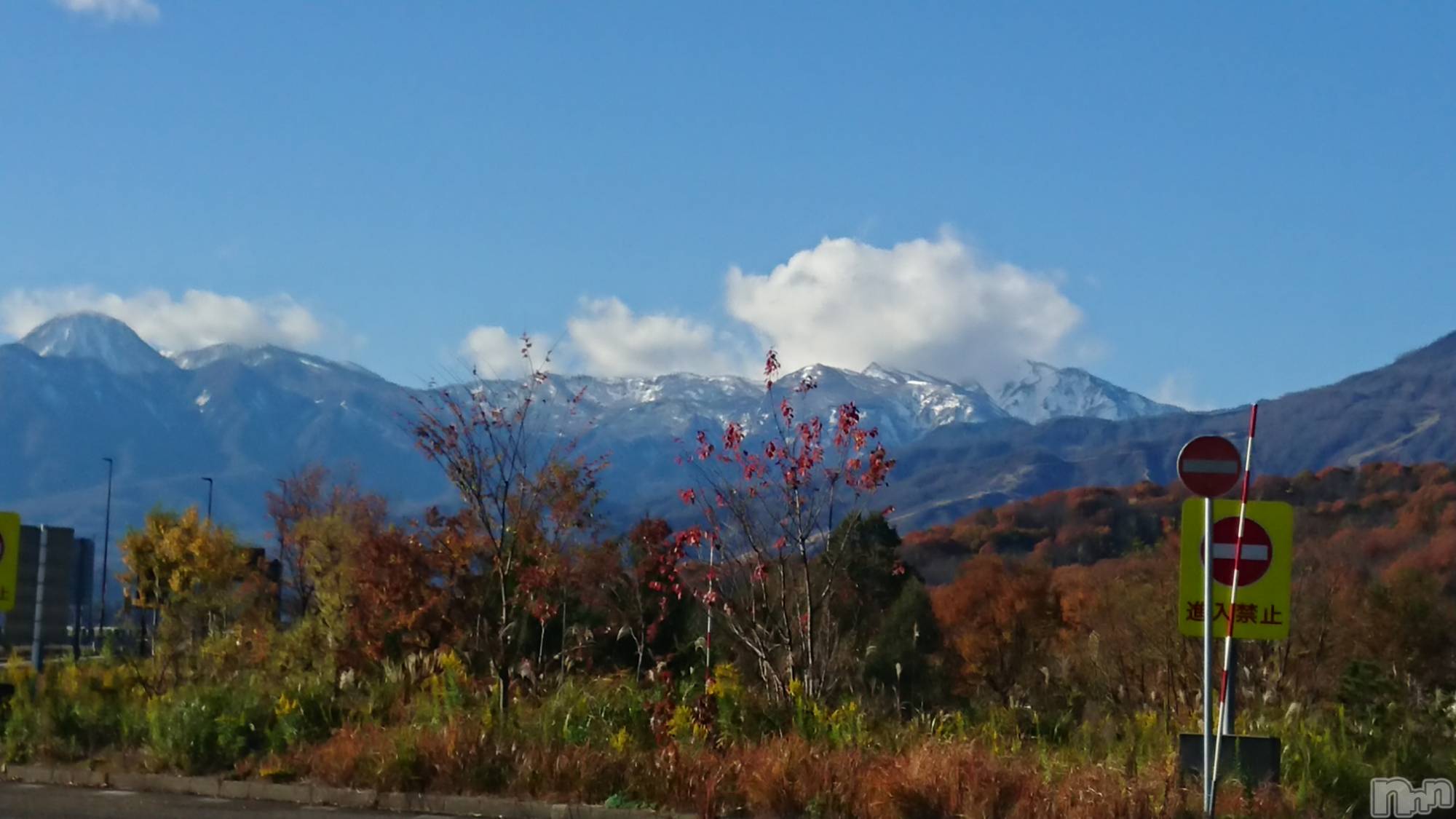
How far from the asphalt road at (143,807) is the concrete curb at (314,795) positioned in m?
0.16

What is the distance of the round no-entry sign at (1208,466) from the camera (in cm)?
1087

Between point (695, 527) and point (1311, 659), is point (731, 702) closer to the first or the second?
point (695, 527)

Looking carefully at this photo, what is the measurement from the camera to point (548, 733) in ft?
45.7

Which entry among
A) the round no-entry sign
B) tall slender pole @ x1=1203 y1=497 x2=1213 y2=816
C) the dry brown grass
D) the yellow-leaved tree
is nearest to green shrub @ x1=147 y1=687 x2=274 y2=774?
the dry brown grass

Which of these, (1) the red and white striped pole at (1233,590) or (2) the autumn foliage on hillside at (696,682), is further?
(2) the autumn foliage on hillside at (696,682)

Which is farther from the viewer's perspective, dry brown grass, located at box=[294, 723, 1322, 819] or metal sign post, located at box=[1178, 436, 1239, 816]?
dry brown grass, located at box=[294, 723, 1322, 819]

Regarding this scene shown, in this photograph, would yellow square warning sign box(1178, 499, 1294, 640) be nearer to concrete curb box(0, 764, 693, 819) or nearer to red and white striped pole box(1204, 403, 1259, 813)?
red and white striped pole box(1204, 403, 1259, 813)

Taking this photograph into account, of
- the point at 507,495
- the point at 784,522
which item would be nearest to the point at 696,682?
the point at 784,522

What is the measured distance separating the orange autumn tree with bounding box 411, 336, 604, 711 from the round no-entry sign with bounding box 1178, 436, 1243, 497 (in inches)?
285

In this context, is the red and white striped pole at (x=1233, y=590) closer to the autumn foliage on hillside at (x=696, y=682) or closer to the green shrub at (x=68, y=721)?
the autumn foliage on hillside at (x=696, y=682)

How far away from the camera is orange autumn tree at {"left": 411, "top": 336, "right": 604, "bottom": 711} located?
A: 17.8 meters

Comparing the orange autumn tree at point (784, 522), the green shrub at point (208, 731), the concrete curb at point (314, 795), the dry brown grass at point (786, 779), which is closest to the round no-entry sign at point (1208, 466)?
the dry brown grass at point (786, 779)

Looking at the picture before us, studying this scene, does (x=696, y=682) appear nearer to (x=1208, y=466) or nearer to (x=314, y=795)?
(x=314, y=795)

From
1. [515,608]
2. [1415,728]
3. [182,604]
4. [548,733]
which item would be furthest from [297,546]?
[1415,728]
